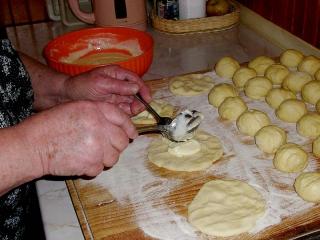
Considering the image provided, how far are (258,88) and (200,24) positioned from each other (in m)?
0.79

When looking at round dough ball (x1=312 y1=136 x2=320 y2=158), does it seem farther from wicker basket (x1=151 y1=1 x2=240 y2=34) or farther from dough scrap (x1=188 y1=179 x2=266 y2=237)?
wicker basket (x1=151 y1=1 x2=240 y2=34)

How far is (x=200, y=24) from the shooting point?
7.04 feet

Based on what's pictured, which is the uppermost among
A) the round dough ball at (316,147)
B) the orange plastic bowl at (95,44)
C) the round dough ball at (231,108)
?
the orange plastic bowl at (95,44)

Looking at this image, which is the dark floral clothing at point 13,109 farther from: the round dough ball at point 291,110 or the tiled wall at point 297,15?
the tiled wall at point 297,15

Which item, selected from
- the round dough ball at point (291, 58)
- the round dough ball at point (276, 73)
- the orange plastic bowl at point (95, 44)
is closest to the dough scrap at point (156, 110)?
the orange plastic bowl at point (95, 44)

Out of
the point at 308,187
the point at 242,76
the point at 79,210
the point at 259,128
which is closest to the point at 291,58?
the point at 242,76

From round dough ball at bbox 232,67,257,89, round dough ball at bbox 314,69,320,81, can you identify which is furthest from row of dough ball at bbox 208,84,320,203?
round dough ball at bbox 314,69,320,81

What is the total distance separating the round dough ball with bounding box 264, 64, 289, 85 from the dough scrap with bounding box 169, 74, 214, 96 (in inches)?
8.5

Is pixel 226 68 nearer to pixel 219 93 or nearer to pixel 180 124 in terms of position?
pixel 219 93

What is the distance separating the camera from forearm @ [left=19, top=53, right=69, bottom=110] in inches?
52.6

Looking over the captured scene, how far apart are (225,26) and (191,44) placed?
0.24 m

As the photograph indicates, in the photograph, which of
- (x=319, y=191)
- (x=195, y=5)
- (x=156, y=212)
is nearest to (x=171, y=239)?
(x=156, y=212)

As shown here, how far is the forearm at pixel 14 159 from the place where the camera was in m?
0.83

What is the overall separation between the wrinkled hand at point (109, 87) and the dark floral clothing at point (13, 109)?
138mm
